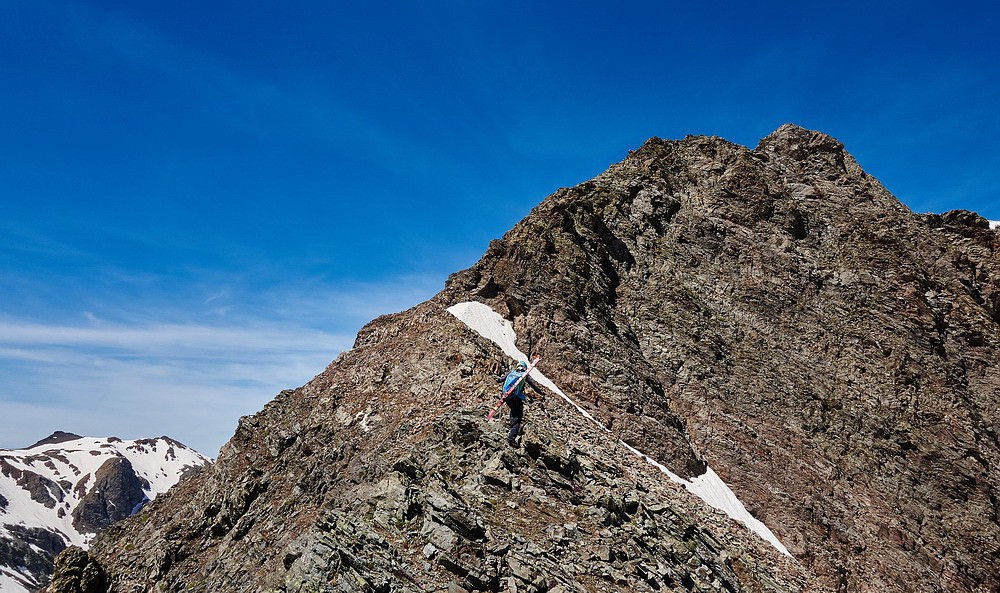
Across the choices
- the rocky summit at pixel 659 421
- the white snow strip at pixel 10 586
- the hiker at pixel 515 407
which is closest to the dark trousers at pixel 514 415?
the hiker at pixel 515 407

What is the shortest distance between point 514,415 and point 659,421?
14217 mm

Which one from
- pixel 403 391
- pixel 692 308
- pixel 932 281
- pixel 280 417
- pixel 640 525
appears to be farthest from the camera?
pixel 932 281

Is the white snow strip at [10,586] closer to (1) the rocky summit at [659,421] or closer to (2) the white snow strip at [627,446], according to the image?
(1) the rocky summit at [659,421]

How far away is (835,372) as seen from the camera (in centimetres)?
3934

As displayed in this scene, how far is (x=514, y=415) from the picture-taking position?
2136 centimetres

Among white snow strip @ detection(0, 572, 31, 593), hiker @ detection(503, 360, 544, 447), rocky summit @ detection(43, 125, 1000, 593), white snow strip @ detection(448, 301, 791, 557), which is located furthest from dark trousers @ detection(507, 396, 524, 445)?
white snow strip @ detection(0, 572, 31, 593)

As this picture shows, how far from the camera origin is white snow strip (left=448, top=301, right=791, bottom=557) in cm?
2956

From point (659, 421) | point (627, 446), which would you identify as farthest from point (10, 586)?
point (659, 421)

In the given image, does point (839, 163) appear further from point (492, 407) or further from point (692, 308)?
point (492, 407)

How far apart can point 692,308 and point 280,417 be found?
91.5 feet

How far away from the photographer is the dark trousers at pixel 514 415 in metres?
21.2

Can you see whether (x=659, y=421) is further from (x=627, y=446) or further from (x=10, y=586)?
(x=10, y=586)

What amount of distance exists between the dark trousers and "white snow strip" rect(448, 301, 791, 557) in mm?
9894

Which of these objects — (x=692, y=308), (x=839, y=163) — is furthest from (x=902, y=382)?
(x=839, y=163)
